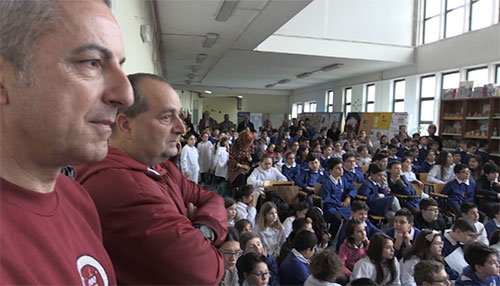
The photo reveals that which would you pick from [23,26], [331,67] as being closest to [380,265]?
[23,26]

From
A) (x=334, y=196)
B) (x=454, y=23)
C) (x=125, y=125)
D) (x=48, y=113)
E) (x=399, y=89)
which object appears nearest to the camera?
(x=48, y=113)

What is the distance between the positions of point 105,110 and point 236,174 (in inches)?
216

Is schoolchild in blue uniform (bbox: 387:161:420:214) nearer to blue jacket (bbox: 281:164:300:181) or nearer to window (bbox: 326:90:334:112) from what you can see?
blue jacket (bbox: 281:164:300:181)

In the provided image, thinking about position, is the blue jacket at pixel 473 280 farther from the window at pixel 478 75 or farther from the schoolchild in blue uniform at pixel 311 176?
the window at pixel 478 75

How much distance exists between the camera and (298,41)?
30.9 ft

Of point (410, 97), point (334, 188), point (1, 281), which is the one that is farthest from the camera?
point (410, 97)

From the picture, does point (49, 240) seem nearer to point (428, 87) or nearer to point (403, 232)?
point (403, 232)

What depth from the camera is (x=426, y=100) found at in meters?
10.5

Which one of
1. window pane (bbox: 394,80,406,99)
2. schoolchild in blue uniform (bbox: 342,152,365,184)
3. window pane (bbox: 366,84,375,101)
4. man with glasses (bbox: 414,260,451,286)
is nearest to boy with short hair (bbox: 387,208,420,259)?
man with glasses (bbox: 414,260,451,286)

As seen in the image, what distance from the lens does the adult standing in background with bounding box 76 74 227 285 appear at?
83 cm

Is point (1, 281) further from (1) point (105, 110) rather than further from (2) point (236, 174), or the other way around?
(2) point (236, 174)

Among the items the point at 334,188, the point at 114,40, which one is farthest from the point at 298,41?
the point at 114,40

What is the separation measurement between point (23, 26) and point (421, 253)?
3.34 m

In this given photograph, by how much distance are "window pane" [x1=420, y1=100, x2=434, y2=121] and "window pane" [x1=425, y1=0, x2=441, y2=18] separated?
2.71 m
